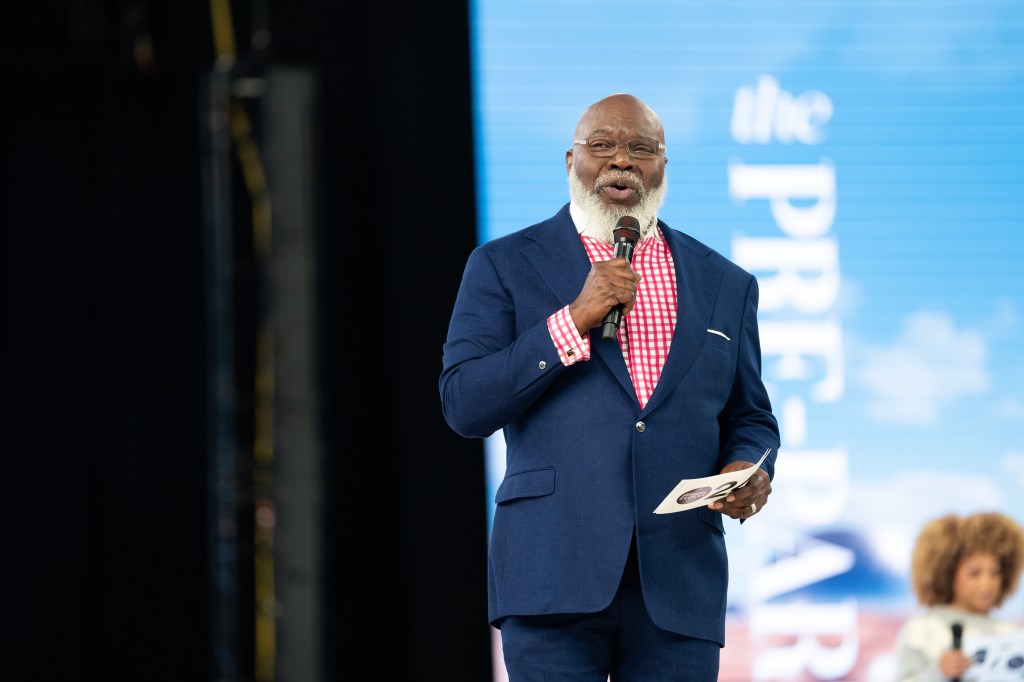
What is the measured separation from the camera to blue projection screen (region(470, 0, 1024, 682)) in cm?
453

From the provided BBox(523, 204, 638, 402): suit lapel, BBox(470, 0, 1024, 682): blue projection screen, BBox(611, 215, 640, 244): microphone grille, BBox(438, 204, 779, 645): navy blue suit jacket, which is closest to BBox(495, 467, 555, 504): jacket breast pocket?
BBox(438, 204, 779, 645): navy blue suit jacket

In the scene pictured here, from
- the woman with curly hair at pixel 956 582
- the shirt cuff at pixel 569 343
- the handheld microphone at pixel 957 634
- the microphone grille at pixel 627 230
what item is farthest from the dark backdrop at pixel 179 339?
the shirt cuff at pixel 569 343

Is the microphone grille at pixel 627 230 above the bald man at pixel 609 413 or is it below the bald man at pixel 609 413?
above

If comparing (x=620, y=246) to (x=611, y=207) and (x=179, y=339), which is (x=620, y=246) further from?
(x=179, y=339)

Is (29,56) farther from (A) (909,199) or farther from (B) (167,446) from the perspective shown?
(A) (909,199)

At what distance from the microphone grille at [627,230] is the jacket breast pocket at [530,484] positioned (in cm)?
39

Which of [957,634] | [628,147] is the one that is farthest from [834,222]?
[628,147]

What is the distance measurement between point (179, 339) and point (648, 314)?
2966mm

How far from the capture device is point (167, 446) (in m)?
4.67

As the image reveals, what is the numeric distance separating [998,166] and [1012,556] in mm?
1494

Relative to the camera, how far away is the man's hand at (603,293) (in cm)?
192

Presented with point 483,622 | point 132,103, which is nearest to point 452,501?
point 483,622

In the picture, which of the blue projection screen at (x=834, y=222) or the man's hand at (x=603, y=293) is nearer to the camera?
the man's hand at (x=603, y=293)

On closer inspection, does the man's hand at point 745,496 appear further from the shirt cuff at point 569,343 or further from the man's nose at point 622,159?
the man's nose at point 622,159
